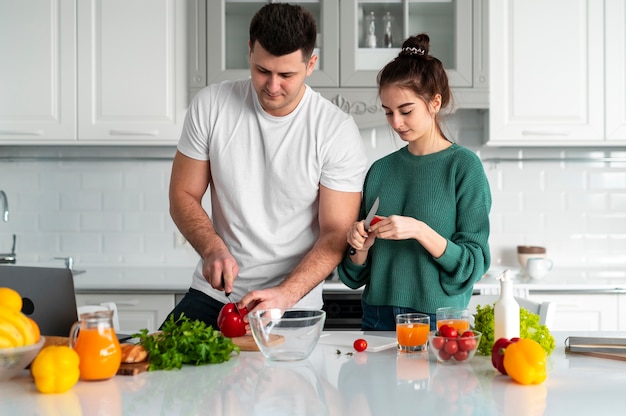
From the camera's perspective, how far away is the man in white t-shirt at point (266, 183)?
2262mm

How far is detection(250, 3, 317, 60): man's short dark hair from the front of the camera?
2.06m

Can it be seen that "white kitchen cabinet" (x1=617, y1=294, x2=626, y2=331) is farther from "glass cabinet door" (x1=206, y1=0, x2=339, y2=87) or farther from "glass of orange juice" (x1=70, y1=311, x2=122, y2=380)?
"glass of orange juice" (x1=70, y1=311, x2=122, y2=380)

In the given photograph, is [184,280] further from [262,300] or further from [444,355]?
[444,355]

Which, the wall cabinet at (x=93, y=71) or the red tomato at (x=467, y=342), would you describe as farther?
the wall cabinet at (x=93, y=71)

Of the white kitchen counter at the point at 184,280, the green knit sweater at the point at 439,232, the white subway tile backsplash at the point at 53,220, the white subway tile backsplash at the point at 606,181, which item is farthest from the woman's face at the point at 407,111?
the white subway tile backsplash at the point at 53,220

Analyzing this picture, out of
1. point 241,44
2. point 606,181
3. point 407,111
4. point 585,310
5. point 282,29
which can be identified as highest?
point 241,44

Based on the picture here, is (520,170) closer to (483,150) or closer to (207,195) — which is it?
(483,150)

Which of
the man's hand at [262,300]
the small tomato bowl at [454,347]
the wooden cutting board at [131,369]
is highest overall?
the man's hand at [262,300]

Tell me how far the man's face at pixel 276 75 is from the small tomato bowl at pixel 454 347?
89 centimetres

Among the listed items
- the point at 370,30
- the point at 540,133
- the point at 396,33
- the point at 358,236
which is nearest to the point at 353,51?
the point at 370,30

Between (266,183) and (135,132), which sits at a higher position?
(135,132)

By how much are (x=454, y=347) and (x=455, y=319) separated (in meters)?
0.13

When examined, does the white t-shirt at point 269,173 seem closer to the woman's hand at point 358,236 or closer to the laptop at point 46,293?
the woman's hand at point 358,236

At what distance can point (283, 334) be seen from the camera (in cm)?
163
